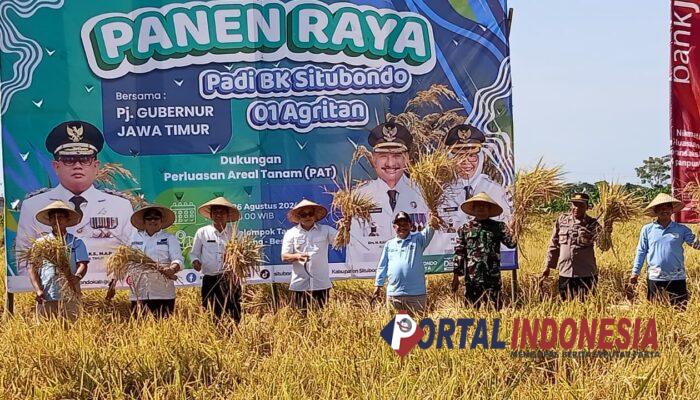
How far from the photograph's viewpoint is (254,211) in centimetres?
652

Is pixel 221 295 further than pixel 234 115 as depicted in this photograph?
No

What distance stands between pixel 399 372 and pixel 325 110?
3487 mm

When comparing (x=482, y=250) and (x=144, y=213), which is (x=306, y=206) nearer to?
(x=144, y=213)

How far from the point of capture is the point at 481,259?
17.7 ft

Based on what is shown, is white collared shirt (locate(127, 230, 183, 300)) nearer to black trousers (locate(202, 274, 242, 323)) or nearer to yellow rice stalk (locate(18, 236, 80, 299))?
black trousers (locate(202, 274, 242, 323))

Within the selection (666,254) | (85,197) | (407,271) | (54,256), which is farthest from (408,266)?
(85,197)

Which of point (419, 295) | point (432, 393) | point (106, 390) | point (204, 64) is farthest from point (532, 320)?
point (204, 64)

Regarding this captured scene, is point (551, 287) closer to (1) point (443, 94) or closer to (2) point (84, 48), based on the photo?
(1) point (443, 94)

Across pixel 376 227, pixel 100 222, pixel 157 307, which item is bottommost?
pixel 157 307

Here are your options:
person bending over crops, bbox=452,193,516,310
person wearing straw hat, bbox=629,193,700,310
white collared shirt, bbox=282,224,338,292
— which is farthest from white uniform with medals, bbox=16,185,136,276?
person wearing straw hat, bbox=629,193,700,310

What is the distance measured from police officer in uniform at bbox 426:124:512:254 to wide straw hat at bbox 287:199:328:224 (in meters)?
1.29

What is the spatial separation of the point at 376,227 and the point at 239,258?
191cm

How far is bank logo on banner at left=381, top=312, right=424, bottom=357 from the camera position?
4195mm

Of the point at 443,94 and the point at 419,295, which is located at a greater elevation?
the point at 443,94
